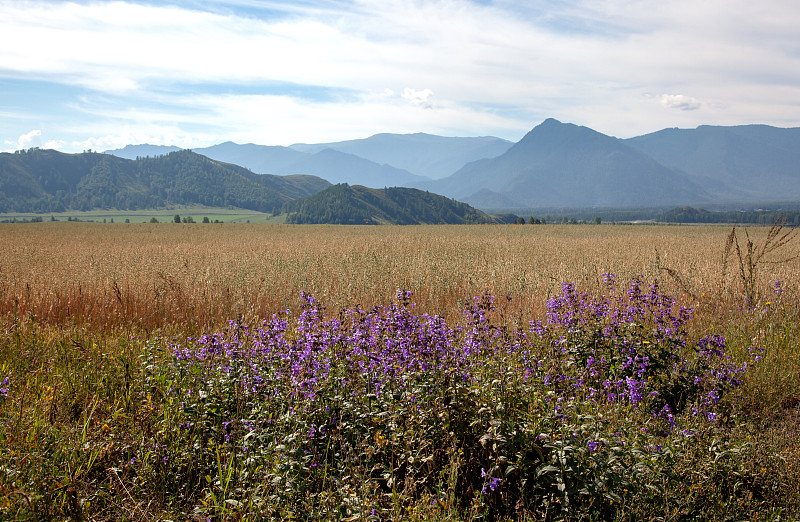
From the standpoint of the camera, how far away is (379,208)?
165m

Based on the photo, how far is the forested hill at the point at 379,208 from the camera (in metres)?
152

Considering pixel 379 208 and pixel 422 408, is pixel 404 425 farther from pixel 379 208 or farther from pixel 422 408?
pixel 379 208

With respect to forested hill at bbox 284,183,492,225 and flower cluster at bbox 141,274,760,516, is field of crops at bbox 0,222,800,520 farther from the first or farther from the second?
forested hill at bbox 284,183,492,225

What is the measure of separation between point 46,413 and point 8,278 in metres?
9.34

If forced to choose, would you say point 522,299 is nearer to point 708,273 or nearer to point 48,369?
point 708,273

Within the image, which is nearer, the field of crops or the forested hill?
the field of crops

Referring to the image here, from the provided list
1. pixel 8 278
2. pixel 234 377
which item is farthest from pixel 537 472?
pixel 8 278

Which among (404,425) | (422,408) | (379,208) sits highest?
(379,208)

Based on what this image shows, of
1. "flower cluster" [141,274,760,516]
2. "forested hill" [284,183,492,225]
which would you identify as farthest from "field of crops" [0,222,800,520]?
"forested hill" [284,183,492,225]

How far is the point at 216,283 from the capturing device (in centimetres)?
1131

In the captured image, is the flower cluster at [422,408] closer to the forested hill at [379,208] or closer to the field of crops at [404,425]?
the field of crops at [404,425]

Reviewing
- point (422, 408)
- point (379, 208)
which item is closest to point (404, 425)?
point (422, 408)

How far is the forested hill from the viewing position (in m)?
152

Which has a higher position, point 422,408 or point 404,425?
point 422,408
